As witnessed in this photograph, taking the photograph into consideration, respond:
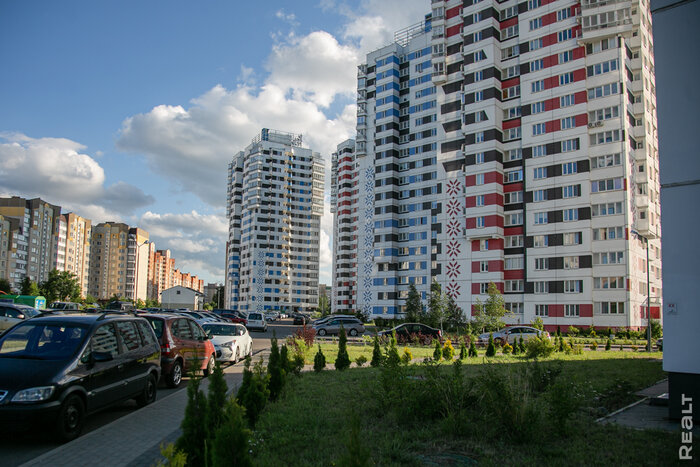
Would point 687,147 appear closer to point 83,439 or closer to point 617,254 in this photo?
point 83,439

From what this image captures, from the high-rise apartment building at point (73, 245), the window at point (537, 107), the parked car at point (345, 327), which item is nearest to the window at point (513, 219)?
the window at point (537, 107)

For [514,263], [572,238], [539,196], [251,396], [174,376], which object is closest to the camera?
[251,396]

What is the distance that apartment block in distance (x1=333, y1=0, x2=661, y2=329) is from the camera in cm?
4700

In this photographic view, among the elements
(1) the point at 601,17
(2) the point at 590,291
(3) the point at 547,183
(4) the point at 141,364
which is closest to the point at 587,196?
(3) the point at 547,183

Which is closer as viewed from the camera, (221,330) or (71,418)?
(71,418)

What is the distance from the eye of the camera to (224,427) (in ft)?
14.2

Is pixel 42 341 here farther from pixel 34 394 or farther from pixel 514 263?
pixel 514 263

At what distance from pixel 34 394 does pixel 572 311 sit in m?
48.5

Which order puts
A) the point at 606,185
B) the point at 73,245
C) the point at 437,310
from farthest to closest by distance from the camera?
the point at 73,245 < the point at 437,310 < the point at 606,185

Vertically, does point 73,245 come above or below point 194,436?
above

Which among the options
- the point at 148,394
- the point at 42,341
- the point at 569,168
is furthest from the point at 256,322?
the point at 42,341

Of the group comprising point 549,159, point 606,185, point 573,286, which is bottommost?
point 573,286

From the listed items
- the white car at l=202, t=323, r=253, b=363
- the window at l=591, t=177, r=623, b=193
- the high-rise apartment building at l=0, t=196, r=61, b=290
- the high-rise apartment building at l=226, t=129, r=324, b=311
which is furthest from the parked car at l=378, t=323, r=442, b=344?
the high-rise apartment building at l=0, t=196, r=61, b=290

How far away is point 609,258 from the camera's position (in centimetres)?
4672
